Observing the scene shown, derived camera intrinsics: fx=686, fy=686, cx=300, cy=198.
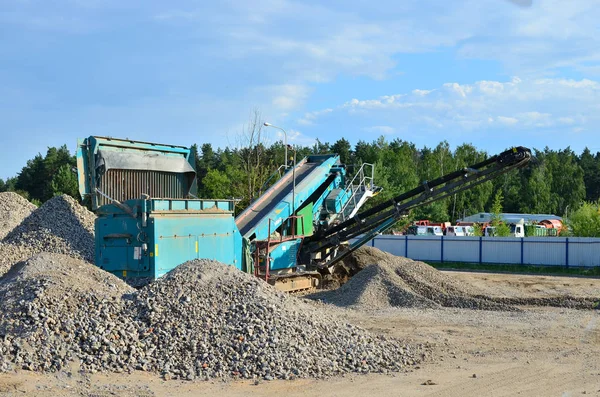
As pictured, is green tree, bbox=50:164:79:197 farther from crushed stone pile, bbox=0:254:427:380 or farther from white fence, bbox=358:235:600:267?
crushed stone pile, bbox=0:254:427:380

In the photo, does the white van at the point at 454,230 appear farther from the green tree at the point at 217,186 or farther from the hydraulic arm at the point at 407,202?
the hydraulic arm at the point at 407,202

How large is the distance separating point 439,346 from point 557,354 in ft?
6.61

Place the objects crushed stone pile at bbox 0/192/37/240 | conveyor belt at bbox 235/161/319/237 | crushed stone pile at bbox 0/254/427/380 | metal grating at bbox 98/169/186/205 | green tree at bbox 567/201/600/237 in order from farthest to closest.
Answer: green tree at bbox 567/201/600/237 < crushed stone pile at bbox 0/192/37/240 < conveyor belt at bbox 235/161/319/237 < metal grating at bbox 98/169/186/205 < crushed stone pile at bbox 0/254/427/380

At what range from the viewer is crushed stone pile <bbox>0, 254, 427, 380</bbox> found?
9781 millimetres

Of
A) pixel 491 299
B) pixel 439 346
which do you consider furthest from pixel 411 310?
pixel 439 346

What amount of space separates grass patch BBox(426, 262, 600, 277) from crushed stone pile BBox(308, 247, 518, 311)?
1186cm

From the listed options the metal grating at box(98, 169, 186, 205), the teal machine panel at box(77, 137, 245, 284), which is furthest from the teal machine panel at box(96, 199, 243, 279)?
the metal grating at box(98, 169, 186, 205)

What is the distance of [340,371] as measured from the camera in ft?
33.7

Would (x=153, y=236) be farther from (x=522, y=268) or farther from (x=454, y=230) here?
(x=454, y=230)

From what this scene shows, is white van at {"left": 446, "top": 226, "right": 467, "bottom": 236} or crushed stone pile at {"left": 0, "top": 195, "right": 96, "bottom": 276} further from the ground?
crushed stone pile at {"left": 0, "top": 195, "right": 96, "bottom": 276}

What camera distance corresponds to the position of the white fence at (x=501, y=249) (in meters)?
30.3

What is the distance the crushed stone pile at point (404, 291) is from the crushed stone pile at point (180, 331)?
5.93 meters

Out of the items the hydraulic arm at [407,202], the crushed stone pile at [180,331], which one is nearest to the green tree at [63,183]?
the hydraulic arm at [407,202]

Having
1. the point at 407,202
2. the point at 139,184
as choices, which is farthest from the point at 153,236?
the point at 407,202
